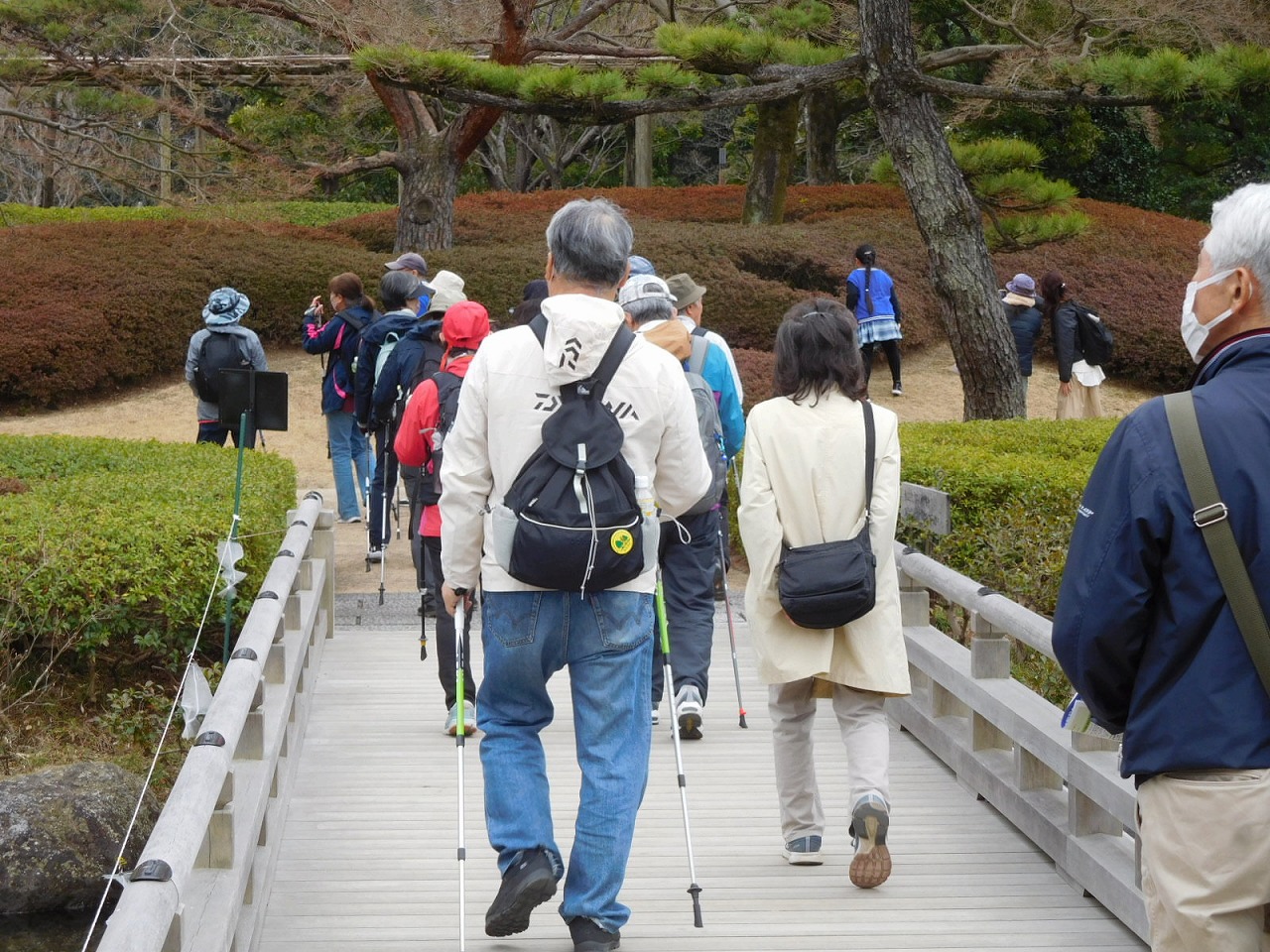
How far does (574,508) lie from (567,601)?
277mm

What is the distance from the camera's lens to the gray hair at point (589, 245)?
12.6ft

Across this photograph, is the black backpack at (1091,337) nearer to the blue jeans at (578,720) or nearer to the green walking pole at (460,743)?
the green walking pole at (460,743)

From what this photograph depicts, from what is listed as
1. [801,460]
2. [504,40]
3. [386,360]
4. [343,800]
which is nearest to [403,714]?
[343,800]

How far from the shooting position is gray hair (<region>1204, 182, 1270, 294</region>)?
2.56m

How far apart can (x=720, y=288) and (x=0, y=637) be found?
1251 cm

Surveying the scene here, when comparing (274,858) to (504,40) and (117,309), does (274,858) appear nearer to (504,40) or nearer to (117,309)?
(117,309)

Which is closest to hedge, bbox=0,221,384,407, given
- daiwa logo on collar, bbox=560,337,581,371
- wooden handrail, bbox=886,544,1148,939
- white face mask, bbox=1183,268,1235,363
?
wooden handrail, bbox=886,544,1148,939

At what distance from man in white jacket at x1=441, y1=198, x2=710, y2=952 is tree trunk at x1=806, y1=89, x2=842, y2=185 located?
854 inches

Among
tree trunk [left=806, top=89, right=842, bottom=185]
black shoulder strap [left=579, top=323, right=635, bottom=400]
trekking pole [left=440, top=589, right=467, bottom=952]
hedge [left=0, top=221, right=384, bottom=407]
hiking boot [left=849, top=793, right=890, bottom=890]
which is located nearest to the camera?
black shoulder strap [left=579, top=323, right=635, bottom=400]

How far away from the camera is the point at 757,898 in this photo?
15.3ft

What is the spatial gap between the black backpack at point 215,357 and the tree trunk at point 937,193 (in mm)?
5447

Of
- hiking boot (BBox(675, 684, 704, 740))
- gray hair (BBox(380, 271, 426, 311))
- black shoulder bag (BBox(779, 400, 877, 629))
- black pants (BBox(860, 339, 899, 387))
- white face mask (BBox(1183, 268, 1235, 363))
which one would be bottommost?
hiking boot (BBox(675, 684, 704, 740))

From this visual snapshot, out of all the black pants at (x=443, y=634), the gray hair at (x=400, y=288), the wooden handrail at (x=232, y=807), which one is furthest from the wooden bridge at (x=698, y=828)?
the gray hair at (x=400, y=288)

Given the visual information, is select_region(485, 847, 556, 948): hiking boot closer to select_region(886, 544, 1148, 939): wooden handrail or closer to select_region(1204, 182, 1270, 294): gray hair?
select_region(886, 544, 1148, 939): wooden handrail
